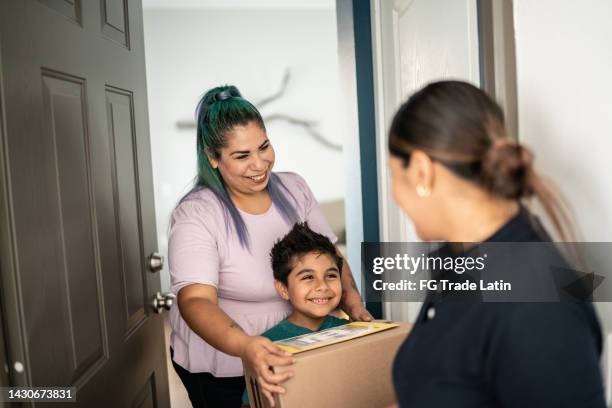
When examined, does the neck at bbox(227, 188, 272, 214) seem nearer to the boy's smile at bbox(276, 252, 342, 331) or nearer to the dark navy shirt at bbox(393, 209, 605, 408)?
the boy's smile at bbox(276, 252, 342, 331)

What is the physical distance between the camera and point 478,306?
75 cm

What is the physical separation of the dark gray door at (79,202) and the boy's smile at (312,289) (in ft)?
1.57

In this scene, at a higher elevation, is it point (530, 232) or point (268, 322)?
point (530, 232)

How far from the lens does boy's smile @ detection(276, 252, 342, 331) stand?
1575 mm

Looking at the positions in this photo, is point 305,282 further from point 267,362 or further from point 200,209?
point 267,362

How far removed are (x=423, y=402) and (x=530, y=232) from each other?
0.26m

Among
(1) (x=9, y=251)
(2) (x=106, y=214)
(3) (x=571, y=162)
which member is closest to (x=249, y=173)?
(2) (x=106, y=214)

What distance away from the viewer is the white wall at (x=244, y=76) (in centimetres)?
537

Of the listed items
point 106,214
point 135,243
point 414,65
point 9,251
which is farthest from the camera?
point 414,65

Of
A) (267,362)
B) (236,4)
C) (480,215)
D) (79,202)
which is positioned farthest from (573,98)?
(236,4)

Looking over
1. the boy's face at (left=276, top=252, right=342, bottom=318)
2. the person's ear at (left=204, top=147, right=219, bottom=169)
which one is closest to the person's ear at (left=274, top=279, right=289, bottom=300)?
the boy's face at (left=276, top=252, right=342, bottom=318)

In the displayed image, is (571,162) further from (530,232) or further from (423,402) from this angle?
(423,402)

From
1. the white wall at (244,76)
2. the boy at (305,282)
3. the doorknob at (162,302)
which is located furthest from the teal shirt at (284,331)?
the white wall at (244,76)

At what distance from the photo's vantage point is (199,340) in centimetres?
163
